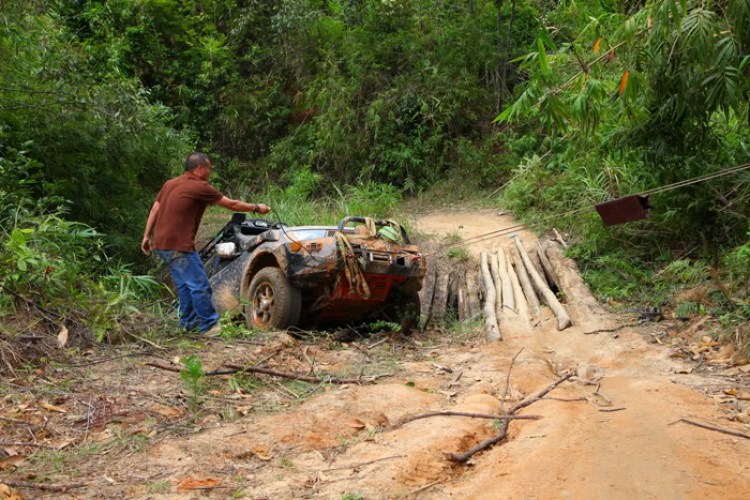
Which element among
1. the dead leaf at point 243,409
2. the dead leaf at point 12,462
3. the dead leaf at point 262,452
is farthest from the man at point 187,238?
the dead leaf at point 12,462

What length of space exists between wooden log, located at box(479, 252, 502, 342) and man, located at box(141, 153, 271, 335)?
9.52ft

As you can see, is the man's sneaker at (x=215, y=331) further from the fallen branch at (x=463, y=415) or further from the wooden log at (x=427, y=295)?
the wooden log at (x=427, y=295)

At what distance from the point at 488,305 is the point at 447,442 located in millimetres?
4492

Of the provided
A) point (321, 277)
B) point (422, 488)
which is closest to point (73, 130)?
point (321, 277)

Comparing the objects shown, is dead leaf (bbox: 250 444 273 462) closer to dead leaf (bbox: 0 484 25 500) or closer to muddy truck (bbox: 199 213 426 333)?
dead leaf (bbox: 0 484 25 500)

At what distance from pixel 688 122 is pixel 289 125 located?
1435 centimetres

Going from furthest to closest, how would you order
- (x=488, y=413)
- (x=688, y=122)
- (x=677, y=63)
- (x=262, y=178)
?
(x=262, y=178) → (x=688, y=122) → (x=677, y=63) → (x=488, y=413)

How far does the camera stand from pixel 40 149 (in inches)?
361

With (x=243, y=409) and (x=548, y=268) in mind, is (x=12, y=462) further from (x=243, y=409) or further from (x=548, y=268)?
(x=548, y=268)

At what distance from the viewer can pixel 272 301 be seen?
6.97 meters

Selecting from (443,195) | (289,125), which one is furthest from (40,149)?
(289,125)

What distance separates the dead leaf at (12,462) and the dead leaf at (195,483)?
3.05 ft

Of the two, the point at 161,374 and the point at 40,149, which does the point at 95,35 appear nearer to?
the point at 40,149

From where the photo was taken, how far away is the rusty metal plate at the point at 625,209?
5.65 metres
